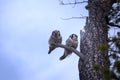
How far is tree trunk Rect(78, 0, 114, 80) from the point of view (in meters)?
9.48

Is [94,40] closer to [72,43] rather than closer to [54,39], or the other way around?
[72,43]

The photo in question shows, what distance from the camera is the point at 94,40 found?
32.2 ft

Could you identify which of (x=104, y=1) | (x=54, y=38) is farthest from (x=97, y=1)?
(x=54, y=38)

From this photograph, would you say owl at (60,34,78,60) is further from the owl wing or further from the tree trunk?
the tree trunk

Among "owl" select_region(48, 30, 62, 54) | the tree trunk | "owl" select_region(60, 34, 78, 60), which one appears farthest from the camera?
"owl" select_region(48, 30, 62, 54)

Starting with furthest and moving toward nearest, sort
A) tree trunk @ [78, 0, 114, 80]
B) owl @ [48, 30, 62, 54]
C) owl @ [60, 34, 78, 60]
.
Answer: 1. owl @ [48, 30, 62, 54]
2. owl @ [60, 34, 78, 60]
3. tree trunk @ [78, 0, 114, 80]

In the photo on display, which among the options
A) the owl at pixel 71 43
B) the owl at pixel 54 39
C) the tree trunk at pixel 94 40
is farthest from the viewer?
the owl at pixel 54 39

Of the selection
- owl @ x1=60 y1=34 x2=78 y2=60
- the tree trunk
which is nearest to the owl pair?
owl @ x1=60 y1=34 x2=78 y2=60

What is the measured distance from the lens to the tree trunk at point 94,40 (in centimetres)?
948

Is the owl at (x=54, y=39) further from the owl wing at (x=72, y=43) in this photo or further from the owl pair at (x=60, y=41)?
the owl wing at (x=72, y=43)

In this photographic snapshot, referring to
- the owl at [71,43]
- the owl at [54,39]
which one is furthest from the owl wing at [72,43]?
the owl at [54,39]

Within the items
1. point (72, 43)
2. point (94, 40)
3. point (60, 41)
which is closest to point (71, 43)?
point (72, 43)

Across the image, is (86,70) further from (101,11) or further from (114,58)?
(101,11)

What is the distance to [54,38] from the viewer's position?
10.5 metres
